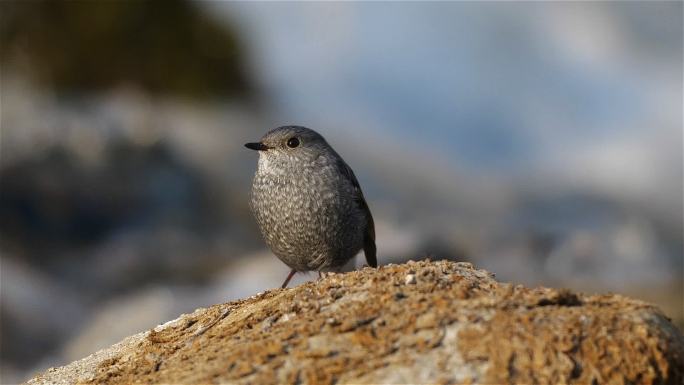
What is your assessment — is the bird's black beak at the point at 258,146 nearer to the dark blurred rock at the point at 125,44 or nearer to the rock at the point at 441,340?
the rock at the point at 441,340

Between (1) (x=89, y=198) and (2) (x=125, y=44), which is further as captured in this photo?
(2) (x=125, y=44)

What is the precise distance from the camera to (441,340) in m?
4.07

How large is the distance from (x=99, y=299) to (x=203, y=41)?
5.10 meters

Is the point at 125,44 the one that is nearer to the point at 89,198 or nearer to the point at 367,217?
the point at 89,198

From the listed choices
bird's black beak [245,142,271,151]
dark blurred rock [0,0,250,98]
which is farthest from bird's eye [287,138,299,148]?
dark blurred rock [0,0,250,98]

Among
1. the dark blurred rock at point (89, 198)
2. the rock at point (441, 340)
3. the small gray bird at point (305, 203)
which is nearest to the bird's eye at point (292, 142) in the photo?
the small gray bird at point (305, 203)

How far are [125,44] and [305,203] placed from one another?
10.2m

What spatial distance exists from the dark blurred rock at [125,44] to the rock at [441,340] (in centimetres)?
1187

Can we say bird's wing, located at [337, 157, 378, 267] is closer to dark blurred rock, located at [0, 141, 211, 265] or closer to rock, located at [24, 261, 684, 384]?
rock, located at [24, 261, 684, 384]

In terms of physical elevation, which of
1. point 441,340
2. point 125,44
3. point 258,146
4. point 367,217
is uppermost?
point 125,44

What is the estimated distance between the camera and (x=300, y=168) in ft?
22.9

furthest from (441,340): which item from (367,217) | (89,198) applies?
(89,198)

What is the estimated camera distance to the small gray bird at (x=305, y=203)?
22.3 ft

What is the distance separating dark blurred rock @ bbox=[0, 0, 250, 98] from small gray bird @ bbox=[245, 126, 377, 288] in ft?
30.8
